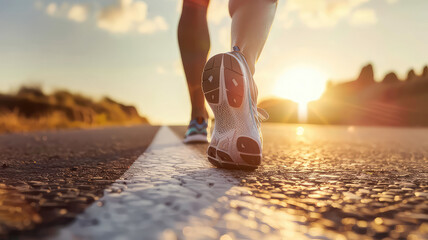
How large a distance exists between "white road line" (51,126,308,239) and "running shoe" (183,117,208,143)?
1.91 meters

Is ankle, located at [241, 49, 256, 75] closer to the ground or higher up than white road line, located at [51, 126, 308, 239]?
higher up

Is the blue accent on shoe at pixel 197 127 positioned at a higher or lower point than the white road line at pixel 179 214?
higher

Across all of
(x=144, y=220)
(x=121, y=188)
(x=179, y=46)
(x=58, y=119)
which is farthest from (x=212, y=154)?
(x=58, y=119)

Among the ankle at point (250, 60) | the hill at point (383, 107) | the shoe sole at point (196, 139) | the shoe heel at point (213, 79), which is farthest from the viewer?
the hill at point (383, 107)

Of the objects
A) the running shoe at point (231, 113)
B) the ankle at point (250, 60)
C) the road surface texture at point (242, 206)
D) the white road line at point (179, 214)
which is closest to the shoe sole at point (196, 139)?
the ankle at point (250, 60)

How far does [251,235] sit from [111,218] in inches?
12.3

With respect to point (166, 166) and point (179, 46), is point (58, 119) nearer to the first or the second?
point (179, 46)

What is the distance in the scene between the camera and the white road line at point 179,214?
71cm

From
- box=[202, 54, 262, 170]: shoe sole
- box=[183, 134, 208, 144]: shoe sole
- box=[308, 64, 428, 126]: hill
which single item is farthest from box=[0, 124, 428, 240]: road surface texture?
box=[308, 64, 428, 126]: hill

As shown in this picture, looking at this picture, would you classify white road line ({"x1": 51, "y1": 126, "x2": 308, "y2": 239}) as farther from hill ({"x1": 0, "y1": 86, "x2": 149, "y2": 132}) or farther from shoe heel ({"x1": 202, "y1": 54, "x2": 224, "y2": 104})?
hill ({"x1": 0, "y1": 86, "x2": 149, "y2": 132})

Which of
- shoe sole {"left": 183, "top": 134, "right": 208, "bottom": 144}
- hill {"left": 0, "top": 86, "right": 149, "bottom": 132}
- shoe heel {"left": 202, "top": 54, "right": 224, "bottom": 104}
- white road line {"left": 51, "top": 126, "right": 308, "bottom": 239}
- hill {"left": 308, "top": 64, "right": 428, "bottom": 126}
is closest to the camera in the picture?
white road line {"left": 51, "top": 126, "right": 308, "bottom": 239}

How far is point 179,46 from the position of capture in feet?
10.7

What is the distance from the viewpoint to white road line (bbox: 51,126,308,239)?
71 cm

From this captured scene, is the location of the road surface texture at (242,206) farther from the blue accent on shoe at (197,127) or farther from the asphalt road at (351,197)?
the blue accent on shoe at (197,127)
